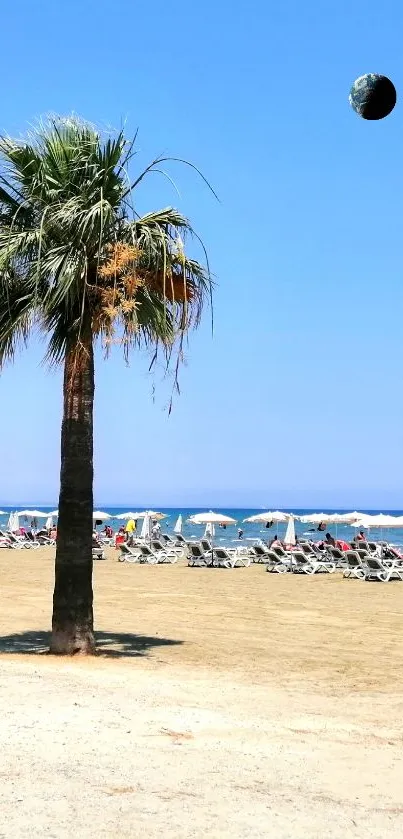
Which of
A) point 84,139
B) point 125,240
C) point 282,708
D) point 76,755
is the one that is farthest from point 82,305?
point 76,755

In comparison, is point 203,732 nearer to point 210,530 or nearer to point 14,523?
point 210,530

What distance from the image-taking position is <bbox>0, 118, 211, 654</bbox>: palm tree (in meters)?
10.1

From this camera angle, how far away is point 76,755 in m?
5.65

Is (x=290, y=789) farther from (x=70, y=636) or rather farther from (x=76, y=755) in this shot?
(x=70, y=636)

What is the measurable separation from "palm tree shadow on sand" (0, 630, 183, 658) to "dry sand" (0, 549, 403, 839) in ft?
0.08

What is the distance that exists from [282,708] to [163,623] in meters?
7.15

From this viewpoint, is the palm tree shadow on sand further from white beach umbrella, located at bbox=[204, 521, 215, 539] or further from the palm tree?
white beach umbrella, located at bbox=[204, 521, 215, 539]

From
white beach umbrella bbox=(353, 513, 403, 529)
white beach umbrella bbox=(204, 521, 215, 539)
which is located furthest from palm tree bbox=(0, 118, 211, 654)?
white beach umbrella bbox=(204, 521, 215, 539)

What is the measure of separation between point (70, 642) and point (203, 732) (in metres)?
3.97

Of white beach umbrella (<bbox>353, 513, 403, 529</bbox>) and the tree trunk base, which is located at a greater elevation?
white beach umbrella (<bbox>353, 513, 403, 529</bbox>)

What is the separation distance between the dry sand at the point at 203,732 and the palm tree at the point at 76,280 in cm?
115

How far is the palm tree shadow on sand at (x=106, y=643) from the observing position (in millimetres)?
10672

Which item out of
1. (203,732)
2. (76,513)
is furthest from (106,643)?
(203,732)

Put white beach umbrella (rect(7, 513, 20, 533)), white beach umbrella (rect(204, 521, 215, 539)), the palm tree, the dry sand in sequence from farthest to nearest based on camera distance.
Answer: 1. white beach umbrella (rect(7, 513, 20, 533))
2. white beach umbrella (rect(204, 521, 215, 539))
3. the palm tree
4. the dry sand
